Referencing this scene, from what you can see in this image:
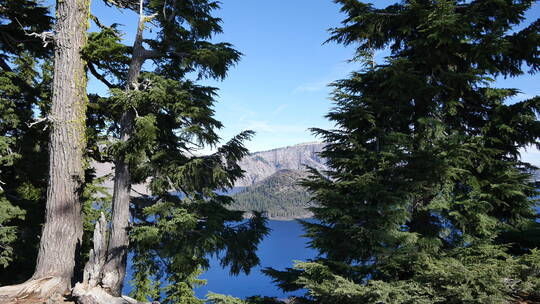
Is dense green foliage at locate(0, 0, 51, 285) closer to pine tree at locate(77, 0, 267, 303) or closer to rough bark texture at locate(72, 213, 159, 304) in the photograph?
pine tree at locate(77, 0, 267, 303)

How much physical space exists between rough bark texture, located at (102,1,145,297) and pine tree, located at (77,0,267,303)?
23 mm

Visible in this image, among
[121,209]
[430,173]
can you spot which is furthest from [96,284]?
[430,173]

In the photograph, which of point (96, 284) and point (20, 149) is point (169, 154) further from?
point (20, 149)

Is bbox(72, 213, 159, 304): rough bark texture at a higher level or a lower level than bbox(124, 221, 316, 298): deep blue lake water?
higher

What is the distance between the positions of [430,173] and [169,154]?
6.32m

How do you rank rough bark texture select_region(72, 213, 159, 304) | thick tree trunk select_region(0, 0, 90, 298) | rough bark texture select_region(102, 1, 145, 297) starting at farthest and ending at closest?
1. rough bark texture select_region(102, 1, 145, 297)
2. thick tree trunk select_region(0, 0, 90, 298)
3. rough bark texture select_region(72, 213, 159, 304)

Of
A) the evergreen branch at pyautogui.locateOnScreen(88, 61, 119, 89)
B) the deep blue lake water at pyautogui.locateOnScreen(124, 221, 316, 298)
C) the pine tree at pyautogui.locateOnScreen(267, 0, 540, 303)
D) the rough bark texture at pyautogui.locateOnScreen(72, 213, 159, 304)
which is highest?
the evergreen branch at pyautogui.locateOnScreen(88, 61, 119, 89)

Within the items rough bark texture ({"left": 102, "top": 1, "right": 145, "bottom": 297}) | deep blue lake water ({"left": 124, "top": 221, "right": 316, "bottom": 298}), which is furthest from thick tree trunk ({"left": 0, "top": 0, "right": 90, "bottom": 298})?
deep blue lake water ({"left": 124, "top": 221, "right": 316, "bottom": 298})

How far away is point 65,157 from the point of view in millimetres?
7219

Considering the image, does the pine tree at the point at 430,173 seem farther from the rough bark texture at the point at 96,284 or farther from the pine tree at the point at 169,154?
the rough bark texture at the point at 96,284

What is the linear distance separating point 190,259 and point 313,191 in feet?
11.1

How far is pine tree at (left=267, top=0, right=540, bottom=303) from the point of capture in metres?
5.38

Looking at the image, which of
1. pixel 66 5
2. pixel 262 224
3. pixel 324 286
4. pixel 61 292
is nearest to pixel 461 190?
pixel 324 286

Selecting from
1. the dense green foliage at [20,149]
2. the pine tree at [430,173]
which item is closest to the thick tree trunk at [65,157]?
the dense green foliage at [20,149]
